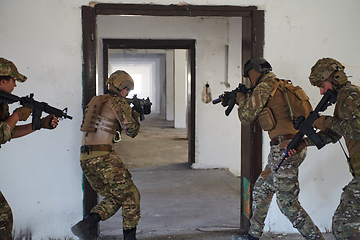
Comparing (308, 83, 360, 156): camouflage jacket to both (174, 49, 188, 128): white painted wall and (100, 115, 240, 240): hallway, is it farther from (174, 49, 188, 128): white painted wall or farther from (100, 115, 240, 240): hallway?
(174, 49, 188, 128): white painted wall

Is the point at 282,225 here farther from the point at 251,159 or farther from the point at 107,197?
the point at 107,197

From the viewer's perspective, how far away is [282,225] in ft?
10.5

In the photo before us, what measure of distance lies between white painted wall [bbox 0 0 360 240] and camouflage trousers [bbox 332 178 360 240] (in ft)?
3.48

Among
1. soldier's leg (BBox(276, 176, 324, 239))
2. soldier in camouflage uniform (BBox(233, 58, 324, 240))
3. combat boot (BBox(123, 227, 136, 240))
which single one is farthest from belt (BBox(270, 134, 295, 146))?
combat boot (BBox(123, 227, 136, 240))


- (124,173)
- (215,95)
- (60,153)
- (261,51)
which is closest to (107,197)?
(124,173)

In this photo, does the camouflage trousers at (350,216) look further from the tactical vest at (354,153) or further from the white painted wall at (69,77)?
the white painted wall at (69,77)

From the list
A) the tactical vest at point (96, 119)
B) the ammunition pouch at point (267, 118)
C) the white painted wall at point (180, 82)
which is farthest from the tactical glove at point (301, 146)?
the white painted wall at point (180, 82)

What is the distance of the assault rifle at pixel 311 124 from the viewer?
7.25ft

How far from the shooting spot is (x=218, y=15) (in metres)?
3.11

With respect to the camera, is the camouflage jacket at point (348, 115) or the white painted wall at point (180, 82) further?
the white painted wall at point (180, 82)

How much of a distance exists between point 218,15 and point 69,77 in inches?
57.7

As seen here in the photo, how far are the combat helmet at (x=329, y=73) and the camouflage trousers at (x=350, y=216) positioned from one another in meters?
0.64

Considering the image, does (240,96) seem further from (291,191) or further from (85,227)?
(85,227)

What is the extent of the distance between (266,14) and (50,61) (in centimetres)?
199
